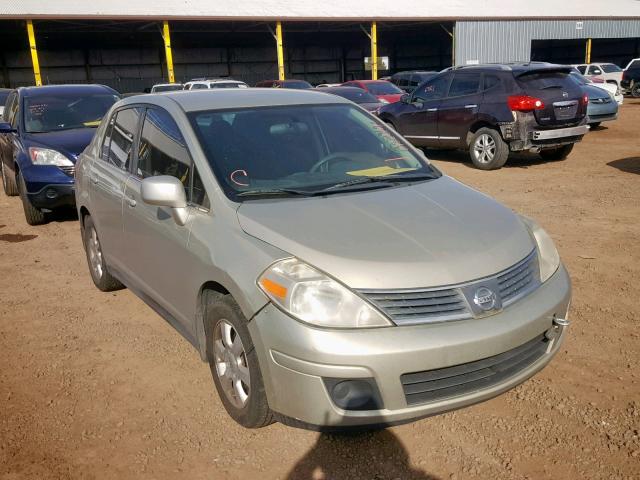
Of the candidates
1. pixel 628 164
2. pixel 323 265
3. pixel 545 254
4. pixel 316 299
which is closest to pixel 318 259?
pixel 323 265

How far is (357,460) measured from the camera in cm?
277

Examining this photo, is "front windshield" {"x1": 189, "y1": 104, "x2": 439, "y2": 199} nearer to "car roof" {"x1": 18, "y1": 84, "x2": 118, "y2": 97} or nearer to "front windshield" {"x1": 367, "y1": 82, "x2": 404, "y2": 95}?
"car roof" {"x1": 18, "y1": 84, "x2": 118, "y2": 97}

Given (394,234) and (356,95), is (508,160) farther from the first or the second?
(394,234)

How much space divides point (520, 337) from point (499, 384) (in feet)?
0.77

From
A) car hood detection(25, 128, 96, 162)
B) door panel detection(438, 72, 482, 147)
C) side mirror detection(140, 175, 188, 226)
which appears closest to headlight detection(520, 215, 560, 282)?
side mirror detection(140, 175, 188, 226)

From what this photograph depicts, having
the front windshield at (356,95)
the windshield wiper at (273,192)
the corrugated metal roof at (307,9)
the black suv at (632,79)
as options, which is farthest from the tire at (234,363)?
the black suv at (632,79)

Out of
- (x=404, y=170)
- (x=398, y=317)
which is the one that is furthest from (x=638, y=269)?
(x=398, y=317)

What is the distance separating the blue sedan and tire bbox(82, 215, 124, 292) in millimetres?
2071

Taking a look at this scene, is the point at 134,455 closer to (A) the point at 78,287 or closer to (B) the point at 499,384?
(B) the point at 499,384

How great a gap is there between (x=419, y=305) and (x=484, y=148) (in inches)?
338

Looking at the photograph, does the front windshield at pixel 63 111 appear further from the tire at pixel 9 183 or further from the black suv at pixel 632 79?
the black suv at pixel 632 79

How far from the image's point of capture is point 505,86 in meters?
10.2

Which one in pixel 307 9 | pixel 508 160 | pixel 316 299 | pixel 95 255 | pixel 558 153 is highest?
pixel 307 9

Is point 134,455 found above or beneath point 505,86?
beneath
